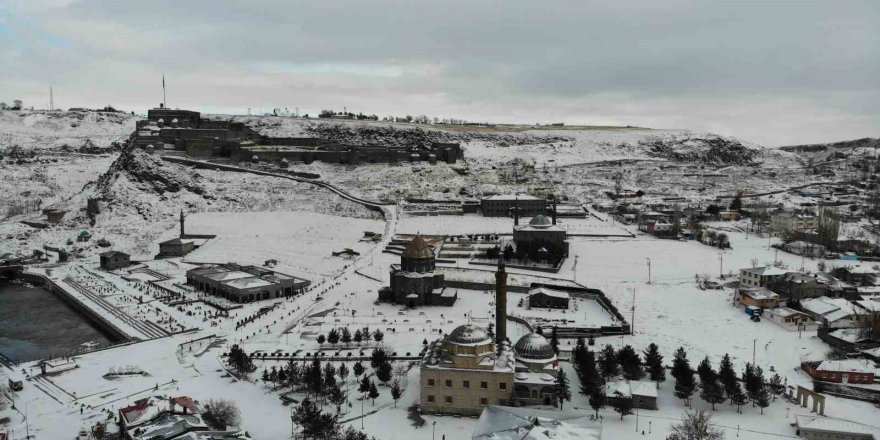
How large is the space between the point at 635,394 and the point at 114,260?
49.5 meters

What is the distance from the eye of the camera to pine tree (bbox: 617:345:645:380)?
3108cm

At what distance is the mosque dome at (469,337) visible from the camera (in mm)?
29656

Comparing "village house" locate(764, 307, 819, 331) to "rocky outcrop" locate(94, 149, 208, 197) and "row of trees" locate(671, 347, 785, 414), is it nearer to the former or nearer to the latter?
"row of trees" locate(671, 347, 785, 414)

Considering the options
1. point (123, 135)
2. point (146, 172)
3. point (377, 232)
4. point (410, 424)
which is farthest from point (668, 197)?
point (123, 135)

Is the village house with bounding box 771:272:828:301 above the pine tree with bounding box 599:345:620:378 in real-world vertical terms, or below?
above

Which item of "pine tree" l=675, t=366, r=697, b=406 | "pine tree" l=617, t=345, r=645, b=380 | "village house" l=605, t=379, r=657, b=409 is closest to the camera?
"village house" l=605, t=379, r=657, b=409

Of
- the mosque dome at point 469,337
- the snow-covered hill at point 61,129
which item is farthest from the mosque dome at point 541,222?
the snow-covered hill at point 61,129

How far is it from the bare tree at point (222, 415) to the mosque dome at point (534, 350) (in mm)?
12653

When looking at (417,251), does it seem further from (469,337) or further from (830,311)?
(830,311)

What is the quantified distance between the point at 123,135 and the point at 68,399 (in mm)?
124125

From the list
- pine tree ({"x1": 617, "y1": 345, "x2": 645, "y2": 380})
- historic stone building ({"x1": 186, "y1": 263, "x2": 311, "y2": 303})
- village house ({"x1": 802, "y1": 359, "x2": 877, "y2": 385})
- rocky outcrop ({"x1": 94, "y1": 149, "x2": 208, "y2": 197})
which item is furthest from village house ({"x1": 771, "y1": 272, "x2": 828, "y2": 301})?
rocky outcrop ({"x1": 94, "y1": 149, "x2": 208, "y2": 197})

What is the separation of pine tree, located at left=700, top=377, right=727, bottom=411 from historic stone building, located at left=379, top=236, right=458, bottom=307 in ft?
65.8

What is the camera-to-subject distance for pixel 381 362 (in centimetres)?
3234

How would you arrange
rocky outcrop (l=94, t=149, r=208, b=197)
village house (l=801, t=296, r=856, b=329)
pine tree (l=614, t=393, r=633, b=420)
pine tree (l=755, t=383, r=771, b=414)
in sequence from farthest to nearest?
1. rocky outcrop (l=94, t=149, r=208, b=197)
2. village house (l=801, t=296, r=856, b=329)
3. pine tree (l=755, t=383, r=771, b=414)
4. pine tree (l=614, t=393, r=633, b=420)
